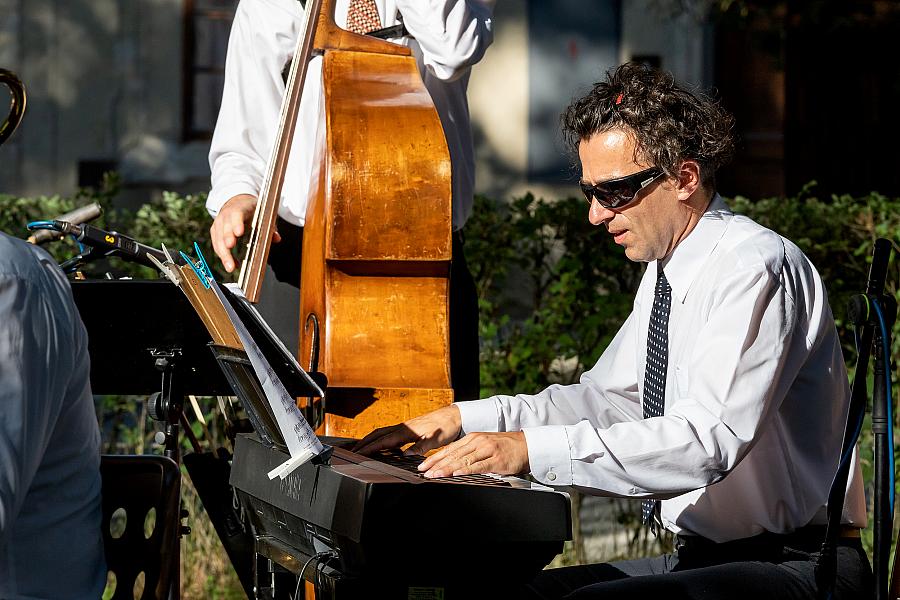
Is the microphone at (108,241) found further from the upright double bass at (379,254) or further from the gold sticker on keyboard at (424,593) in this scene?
the gold sticker on keyboard at (424,593)

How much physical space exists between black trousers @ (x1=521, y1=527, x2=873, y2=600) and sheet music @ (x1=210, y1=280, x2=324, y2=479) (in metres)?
0.66

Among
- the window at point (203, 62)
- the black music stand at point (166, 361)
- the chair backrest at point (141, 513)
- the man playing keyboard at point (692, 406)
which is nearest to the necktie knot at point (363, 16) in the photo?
the man playing keyboard at point (692, 406)

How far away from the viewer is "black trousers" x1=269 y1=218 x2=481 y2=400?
3473 mm

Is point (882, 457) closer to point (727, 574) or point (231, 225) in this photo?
point (727, 574)

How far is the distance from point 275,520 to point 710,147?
1117 mm

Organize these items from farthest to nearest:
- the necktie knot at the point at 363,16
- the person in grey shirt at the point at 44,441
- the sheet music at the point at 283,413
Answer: the necktie knot at the point at 363,16 → the sheet music at the point at 283,413 → the person in grey shirt at the point at 44,441

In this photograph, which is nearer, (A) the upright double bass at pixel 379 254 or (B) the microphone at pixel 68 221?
(B) the microphone at pixel 68 221

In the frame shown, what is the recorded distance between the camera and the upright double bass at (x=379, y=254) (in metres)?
3.01

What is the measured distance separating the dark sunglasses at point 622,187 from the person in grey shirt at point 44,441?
1126 mm

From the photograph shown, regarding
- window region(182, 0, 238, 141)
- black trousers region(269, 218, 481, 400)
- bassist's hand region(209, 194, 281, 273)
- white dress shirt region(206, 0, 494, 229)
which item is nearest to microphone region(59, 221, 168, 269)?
bassist's hand region(209, 194, 281, 273)

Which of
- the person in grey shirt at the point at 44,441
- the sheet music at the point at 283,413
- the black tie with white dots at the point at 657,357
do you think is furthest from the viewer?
the black tie with white dots at the point at 657,357

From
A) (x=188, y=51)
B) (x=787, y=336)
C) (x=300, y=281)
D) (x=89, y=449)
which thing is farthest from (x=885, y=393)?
(x=188, y=51)

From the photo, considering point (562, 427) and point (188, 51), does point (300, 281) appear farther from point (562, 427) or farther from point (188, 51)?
→ point (188, 51)

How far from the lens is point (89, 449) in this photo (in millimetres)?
1844
